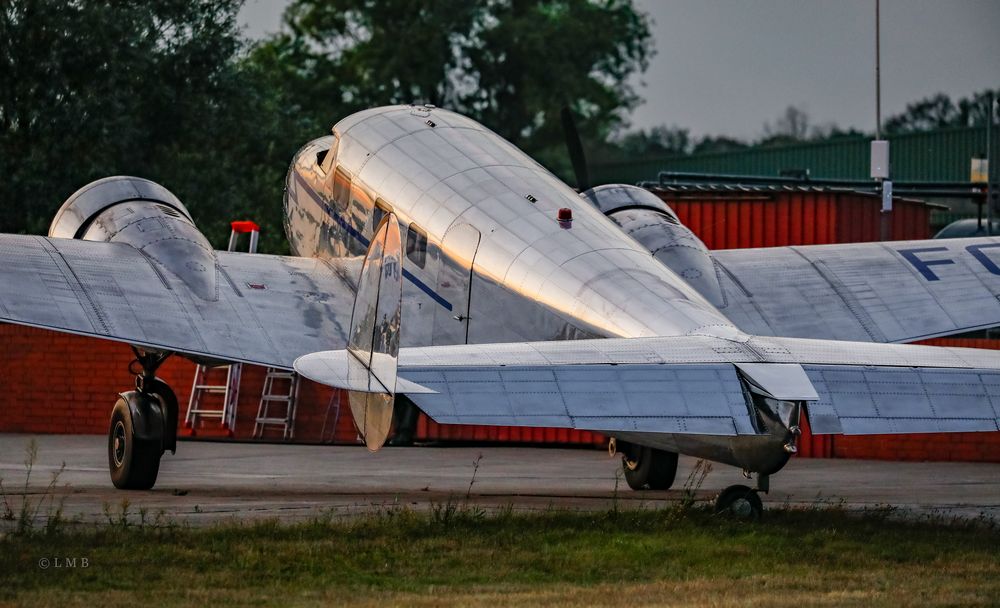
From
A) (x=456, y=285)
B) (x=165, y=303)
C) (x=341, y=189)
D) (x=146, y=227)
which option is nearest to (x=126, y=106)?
(x=341, y=189)

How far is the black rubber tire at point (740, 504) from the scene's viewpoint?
12219 millimetres

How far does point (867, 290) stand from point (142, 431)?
775 centimetres

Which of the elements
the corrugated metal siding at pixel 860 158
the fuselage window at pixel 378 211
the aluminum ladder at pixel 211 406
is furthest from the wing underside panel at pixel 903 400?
the corrugated metal siding at pixel 860 158

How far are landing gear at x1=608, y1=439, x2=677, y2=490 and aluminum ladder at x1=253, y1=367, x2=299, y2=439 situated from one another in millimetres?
9908

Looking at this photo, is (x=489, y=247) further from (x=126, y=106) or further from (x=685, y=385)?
(x=126, y=106)

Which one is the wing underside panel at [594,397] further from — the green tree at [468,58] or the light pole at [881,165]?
the green tree at [468,58]

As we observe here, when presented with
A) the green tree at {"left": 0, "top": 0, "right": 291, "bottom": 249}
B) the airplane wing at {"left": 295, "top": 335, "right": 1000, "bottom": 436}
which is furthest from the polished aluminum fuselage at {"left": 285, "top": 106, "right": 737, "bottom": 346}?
the green tree at {"left": 0, "top": 0, "right": 291, "bottom": 249}

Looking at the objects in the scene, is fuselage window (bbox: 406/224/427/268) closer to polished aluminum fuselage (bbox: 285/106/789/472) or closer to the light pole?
polished aluminum fuselage (bbox: 285/106/789/472)

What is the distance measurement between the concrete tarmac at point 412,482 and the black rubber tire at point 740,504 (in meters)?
0.99

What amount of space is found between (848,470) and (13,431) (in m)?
→ 14.6

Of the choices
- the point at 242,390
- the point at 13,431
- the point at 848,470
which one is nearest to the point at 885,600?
the point at 848,470

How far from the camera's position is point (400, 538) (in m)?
11.2

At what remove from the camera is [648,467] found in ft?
53.7

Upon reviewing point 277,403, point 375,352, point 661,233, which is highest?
point 661,233
